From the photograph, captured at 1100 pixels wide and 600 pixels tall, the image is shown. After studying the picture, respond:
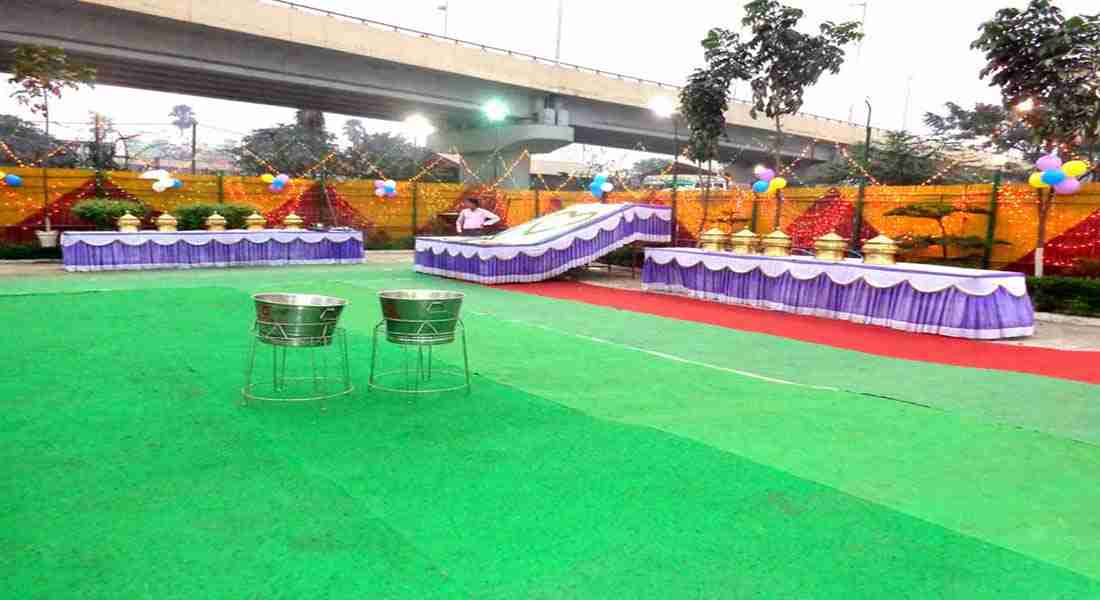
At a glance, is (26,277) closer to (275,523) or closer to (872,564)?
(275,523)

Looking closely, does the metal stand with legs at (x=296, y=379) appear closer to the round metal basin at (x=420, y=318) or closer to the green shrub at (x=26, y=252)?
the round metal basin at (x=420, y=318)

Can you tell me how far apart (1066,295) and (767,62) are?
7.53 metres

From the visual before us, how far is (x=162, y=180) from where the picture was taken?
17.7 meters

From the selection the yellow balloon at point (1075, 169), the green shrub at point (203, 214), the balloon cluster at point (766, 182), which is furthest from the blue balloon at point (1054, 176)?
the green shrub at point (203, 214)

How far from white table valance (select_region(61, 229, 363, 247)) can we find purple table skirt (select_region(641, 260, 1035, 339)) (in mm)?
8949

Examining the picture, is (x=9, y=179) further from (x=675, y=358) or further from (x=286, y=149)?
(x=286, y=149)

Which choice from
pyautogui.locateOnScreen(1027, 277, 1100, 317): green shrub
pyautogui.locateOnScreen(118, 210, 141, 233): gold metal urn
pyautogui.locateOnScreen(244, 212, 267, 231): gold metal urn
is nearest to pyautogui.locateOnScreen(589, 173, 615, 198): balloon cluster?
pyautogui.locateOnScreen(244, 212, 267, 231): gold metal urn

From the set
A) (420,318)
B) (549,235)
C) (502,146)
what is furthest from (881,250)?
(502,146)

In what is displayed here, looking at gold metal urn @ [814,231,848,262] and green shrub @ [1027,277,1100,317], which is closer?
green shrub @ [1027,277,1100,317]

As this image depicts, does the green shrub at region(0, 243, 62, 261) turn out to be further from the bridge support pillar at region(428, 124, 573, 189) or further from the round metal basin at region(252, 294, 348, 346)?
the bridge support pillar at region(428, 124, 573, 189)

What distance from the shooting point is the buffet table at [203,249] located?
47.0 feet

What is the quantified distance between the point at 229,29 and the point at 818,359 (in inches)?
844

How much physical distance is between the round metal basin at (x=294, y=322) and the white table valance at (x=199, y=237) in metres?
12.0

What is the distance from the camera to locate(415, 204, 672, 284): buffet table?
1384cm
